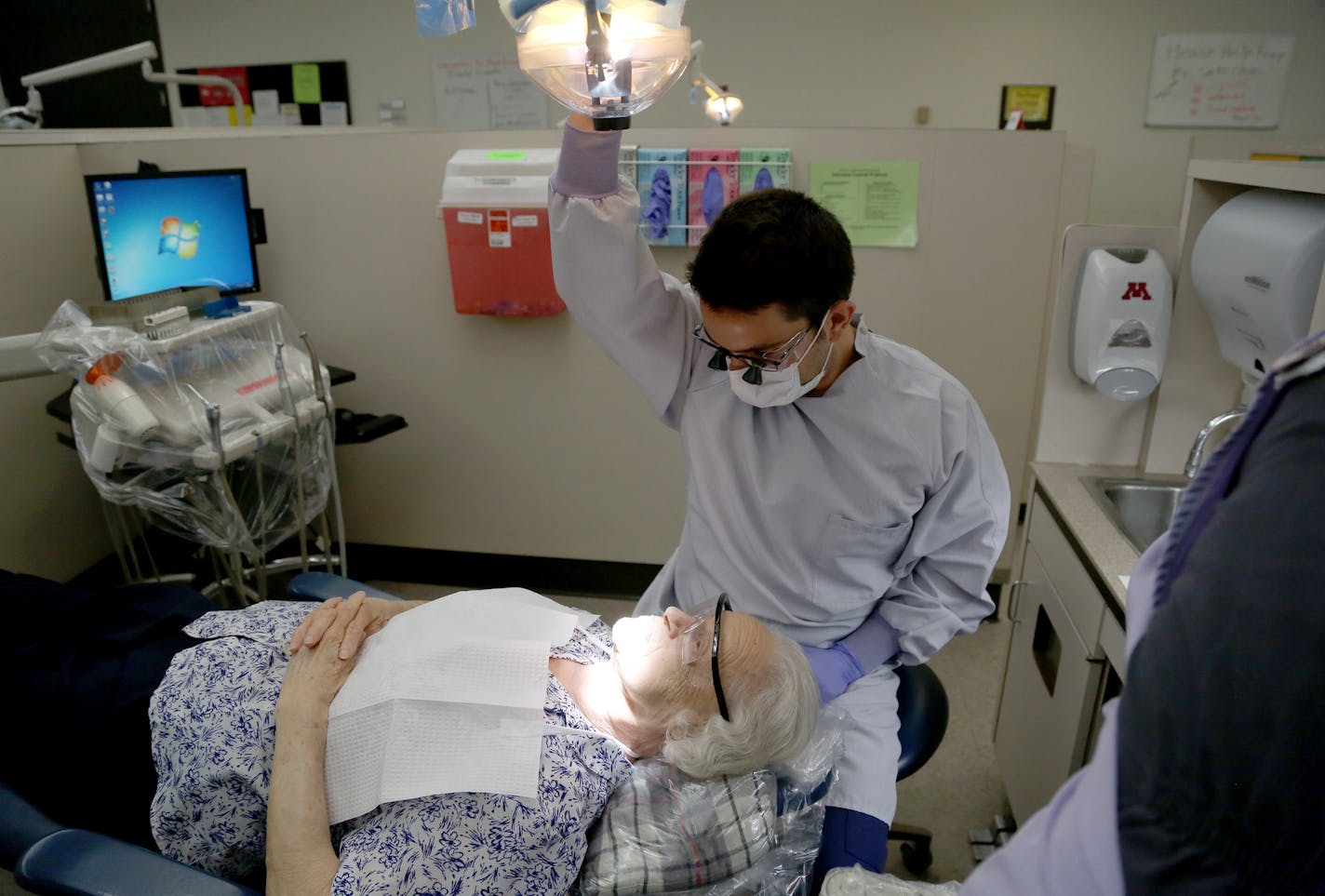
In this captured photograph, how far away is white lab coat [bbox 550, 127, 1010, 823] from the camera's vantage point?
134 centimetres

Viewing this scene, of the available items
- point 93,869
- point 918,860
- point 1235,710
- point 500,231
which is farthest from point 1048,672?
point 500,231

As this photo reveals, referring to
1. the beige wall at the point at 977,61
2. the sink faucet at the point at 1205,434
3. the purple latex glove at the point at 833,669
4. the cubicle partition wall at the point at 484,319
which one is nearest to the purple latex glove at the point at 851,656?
the purple latex glove at the point at 833,669

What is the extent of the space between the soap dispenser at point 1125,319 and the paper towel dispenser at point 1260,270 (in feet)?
0.24

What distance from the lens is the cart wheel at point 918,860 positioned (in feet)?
6.18

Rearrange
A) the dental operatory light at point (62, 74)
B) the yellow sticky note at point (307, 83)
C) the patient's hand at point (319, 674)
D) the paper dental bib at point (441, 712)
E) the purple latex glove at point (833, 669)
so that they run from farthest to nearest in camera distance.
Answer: the yellow sticky note at point (307, 83), the dental operatory light at point (62, 74), the purple latex glove at point (833, 669), the patient's hand at point (319, 674), the paper dental bib at point (441, 712)

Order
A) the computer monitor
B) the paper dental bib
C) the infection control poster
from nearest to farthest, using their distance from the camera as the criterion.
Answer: the paper dental bib, the computer monitor, the infection control poster

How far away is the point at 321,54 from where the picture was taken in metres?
5.04

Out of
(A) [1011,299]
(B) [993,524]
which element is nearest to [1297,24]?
(A) [1011,299]

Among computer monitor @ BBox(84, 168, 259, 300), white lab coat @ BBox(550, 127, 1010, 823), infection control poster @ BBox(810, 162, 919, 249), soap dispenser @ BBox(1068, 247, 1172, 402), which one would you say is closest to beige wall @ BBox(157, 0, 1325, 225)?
infection control poster @ BBox(810, 162, 919, 249)

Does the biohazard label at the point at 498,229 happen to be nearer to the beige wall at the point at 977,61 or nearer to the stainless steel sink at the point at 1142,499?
the stainless steel sink at the point at 1142,499

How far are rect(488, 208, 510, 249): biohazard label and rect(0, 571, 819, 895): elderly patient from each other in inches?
52.5

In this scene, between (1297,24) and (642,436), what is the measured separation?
387cm

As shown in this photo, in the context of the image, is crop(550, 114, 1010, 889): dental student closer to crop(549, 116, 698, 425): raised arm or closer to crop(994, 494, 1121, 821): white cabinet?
crop(549, 116, 698, 425): raised arm

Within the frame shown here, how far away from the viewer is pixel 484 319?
2.74m
